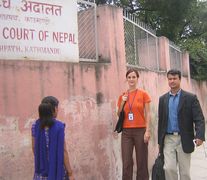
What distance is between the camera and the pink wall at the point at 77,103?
4.97 m

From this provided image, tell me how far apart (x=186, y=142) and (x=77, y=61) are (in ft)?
6.38

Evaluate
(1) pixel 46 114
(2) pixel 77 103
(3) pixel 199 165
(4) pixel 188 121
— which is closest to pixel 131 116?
(2) pixel 77 103

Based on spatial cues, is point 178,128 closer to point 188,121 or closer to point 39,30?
point 188,121

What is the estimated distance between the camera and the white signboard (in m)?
5.17

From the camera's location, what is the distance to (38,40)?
544 centimetres

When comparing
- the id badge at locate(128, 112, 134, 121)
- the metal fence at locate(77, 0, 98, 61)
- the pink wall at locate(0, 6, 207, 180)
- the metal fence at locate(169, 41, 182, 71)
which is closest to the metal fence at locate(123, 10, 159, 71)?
the pink wall at locate(0, 6, 207, 180)

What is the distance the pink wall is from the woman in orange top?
438mm

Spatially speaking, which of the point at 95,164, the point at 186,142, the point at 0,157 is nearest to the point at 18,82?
the point at 0,157

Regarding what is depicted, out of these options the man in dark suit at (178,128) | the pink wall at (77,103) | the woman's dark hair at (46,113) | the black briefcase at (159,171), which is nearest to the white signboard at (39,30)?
the pink wall at (77,103)

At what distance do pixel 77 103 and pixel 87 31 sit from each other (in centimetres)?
125

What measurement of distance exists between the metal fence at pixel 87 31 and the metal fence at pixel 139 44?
1122 millimetres

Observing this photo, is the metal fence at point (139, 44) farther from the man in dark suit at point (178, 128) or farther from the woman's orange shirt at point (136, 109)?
the man in dark suit at point (178, 128)

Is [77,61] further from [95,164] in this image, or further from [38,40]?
[95,164]

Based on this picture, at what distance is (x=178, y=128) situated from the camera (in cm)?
525
